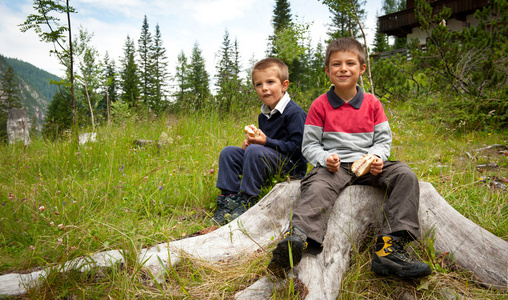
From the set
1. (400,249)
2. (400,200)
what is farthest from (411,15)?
(400,249)

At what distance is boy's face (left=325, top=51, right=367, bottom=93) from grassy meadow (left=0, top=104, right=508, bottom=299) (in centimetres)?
118

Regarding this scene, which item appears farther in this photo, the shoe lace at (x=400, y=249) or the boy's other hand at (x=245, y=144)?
the boy's other hand at (x=245, y=144)

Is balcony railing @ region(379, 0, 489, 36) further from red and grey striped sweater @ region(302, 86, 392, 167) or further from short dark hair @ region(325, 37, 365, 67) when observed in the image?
red and grey striped sweater @ region(302, 86, 392, 167)

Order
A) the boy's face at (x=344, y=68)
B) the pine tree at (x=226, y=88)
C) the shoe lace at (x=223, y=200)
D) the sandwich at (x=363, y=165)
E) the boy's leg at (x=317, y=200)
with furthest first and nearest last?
the pine tree at (x=226, y=88), the shoe lace at (x=223, y=200), the boy's face at (x=344, y=68), the sandwich at (x=363, y=165), the boy's leg at (x=317, y=200)

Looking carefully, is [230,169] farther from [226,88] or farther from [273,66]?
[226,88]

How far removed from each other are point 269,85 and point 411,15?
24989mm

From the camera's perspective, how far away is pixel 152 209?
284 centimetres

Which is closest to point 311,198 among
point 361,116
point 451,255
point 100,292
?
point 361,116

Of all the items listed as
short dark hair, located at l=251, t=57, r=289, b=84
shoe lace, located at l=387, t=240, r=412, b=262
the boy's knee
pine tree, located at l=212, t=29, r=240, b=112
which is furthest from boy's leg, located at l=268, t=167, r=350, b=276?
pine tree, located at l=212, t=29, r=240, b=112

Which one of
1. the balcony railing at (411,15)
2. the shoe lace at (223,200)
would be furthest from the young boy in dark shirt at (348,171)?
the balcony railing at (411,15)

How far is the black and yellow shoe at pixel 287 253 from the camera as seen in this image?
1.60 meters

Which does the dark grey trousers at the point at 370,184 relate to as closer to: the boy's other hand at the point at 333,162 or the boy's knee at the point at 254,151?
the boy's other hand at the point at 333,162

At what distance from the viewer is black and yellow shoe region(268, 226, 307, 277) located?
160 centimetres

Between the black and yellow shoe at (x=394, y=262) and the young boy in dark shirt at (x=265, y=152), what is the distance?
1.16 meters
